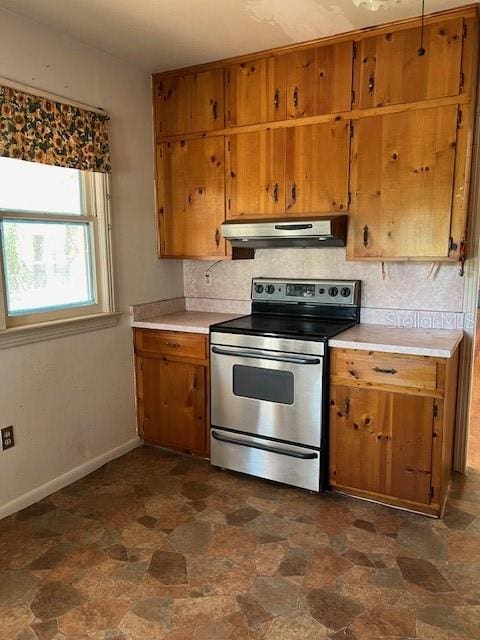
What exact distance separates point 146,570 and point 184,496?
64cm

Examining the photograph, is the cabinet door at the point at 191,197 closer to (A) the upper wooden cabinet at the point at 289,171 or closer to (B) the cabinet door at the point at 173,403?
(A) the upper wooden cabinet at the point at 289,171

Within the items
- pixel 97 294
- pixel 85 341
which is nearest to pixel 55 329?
pixel 85 341

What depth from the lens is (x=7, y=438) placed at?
8.29 feet

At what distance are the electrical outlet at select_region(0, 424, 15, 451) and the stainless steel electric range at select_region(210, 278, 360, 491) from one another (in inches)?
44.9

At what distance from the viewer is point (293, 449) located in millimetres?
2727

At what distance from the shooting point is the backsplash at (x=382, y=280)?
2.84 metres

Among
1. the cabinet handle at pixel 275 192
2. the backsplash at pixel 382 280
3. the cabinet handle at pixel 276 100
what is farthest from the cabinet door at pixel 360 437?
the cabinet handle at pixel 276 100

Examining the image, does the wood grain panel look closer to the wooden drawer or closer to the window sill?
the wooden drawer

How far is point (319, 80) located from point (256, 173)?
64cm

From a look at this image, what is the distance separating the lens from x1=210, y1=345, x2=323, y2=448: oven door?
263 cm

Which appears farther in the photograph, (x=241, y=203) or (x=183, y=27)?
(x=241, y=203)

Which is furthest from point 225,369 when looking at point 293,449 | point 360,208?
point 360,208

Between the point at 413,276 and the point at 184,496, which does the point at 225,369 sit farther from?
the point at 413,276

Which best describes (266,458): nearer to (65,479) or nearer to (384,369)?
(384,369)
